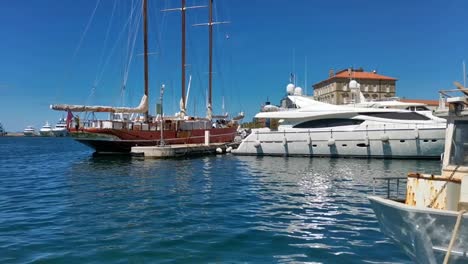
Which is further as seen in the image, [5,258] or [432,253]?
[5,258]

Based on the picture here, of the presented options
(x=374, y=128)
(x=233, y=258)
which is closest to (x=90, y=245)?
(x=233, y=258)

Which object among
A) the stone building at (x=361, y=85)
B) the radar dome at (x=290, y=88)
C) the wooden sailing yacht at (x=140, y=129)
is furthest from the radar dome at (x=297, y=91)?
the stone building at (x=361, y=85)

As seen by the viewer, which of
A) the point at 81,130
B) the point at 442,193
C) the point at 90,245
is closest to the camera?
the point at 442,193

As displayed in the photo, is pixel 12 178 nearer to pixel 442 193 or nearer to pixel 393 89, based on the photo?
pixel 442 193

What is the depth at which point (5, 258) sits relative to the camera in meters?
7.16

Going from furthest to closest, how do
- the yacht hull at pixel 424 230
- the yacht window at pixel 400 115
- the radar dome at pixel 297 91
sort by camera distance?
the radar dome at pixel 297 91, the yacht window at pixel 400 115, the yacht hull at pixel 424 230

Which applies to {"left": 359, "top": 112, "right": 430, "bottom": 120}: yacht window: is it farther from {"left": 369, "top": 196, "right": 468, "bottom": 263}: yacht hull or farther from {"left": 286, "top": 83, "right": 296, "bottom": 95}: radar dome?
{"left": 369, "top": 196, "right": 468, "bottom": 263}: yacht hull

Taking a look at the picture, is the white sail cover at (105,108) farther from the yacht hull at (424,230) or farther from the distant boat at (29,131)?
the distant boat at (29,131)

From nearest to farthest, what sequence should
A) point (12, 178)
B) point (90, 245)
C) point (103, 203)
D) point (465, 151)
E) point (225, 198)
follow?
1. point (465, 151)
2. point (90, 245)
3. point (103, 203)
4. point (225, 198)
5. point (12, 178)

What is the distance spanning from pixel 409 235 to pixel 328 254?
208cm

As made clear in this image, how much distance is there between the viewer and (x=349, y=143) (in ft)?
94.1

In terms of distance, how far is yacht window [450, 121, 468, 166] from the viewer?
612 centimetres

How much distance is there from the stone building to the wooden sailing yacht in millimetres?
54483

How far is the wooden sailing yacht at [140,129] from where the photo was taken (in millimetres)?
33438
